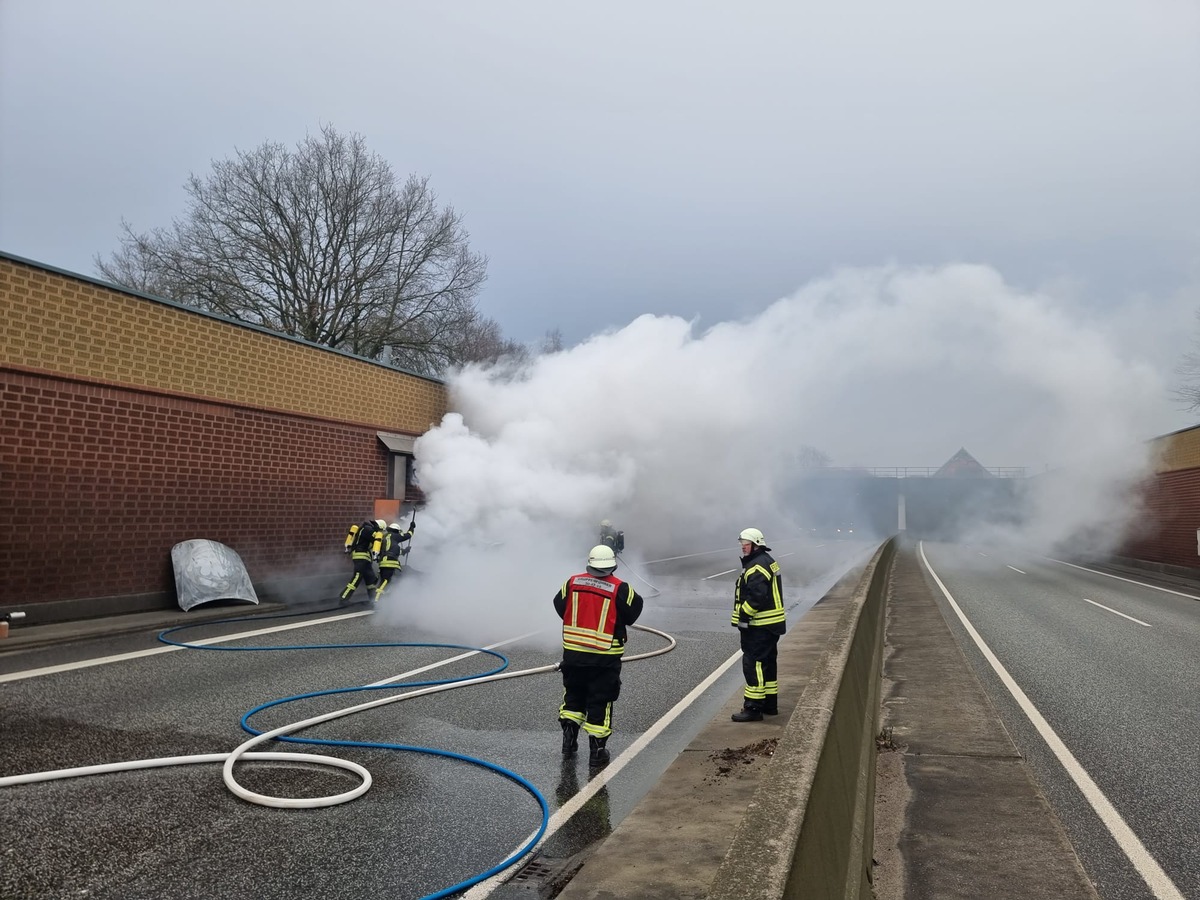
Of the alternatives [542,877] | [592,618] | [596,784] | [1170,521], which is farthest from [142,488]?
[1170,521]

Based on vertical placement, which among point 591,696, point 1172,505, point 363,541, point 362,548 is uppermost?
point 1172,505

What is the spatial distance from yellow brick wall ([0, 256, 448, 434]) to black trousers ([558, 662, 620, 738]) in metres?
10.3

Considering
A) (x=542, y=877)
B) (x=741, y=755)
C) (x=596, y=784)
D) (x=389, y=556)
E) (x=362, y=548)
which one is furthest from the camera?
(x=362, y=548)

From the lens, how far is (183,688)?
819cm

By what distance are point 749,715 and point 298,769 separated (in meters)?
3.46

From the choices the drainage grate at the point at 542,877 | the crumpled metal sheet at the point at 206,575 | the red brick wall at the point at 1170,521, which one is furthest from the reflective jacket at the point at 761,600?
the red brick wall at the point at 1170,521

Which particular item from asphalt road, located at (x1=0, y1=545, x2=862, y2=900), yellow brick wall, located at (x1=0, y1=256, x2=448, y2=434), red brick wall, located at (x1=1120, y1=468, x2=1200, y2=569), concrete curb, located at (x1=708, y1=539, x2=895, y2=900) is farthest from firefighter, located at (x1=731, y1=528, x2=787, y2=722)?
red brick wall, located at (x1=1120, y1=468, x2=1200, y2=569)

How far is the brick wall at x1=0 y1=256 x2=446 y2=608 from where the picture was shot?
12.4 meters

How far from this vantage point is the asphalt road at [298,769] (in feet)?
13.6

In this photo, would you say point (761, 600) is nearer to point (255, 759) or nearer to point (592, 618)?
point (592, 618)

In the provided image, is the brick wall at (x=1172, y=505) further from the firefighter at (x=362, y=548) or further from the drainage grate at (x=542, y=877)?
the drainage grate at (x=542, y=877)

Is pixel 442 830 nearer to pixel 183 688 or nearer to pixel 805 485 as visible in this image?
pixel 183 688

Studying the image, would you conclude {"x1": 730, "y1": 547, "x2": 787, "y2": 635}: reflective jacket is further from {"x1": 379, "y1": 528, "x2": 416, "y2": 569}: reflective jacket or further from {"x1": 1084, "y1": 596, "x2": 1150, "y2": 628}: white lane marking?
{"x1": 1084, "y1": 596, "x2": 1150, "y2": 628}: white lane marking

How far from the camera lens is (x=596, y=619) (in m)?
6.27
